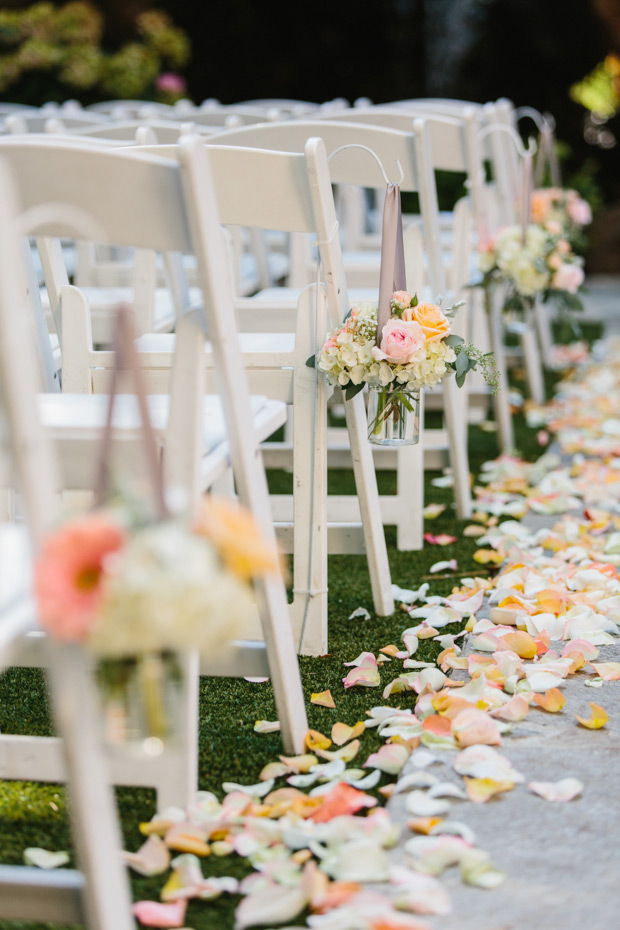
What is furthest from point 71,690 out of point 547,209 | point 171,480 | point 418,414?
point 547,209

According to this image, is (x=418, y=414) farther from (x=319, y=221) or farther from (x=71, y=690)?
(x=71, y=690)

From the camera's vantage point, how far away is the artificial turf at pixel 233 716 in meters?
1.50

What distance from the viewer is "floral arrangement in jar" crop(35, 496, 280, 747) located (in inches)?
38.9

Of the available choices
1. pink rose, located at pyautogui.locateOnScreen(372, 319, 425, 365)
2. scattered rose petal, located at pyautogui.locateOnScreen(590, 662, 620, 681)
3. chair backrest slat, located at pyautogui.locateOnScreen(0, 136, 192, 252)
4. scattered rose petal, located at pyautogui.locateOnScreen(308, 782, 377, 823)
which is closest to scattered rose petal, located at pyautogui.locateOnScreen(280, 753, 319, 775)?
scattered rose petal, located at pyautogui.locateOnScreen(308, 782, 377, 823)

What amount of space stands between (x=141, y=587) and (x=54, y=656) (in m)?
0.18

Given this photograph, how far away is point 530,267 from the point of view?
3309 millimetres

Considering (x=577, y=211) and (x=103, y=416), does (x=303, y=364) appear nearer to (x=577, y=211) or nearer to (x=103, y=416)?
(x=103, y=416)

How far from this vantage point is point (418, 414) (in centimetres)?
231

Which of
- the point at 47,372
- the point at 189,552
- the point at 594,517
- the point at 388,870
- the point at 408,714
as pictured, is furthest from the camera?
the point at 594,517

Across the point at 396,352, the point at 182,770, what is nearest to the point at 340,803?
the point at 182,770

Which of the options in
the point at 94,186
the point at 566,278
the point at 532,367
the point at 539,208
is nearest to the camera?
the point at 94,186

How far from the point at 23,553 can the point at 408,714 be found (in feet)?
2.68

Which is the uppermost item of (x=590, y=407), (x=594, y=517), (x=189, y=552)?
(x=189, y=552)

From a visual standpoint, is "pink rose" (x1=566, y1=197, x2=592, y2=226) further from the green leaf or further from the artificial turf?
the green leaf
